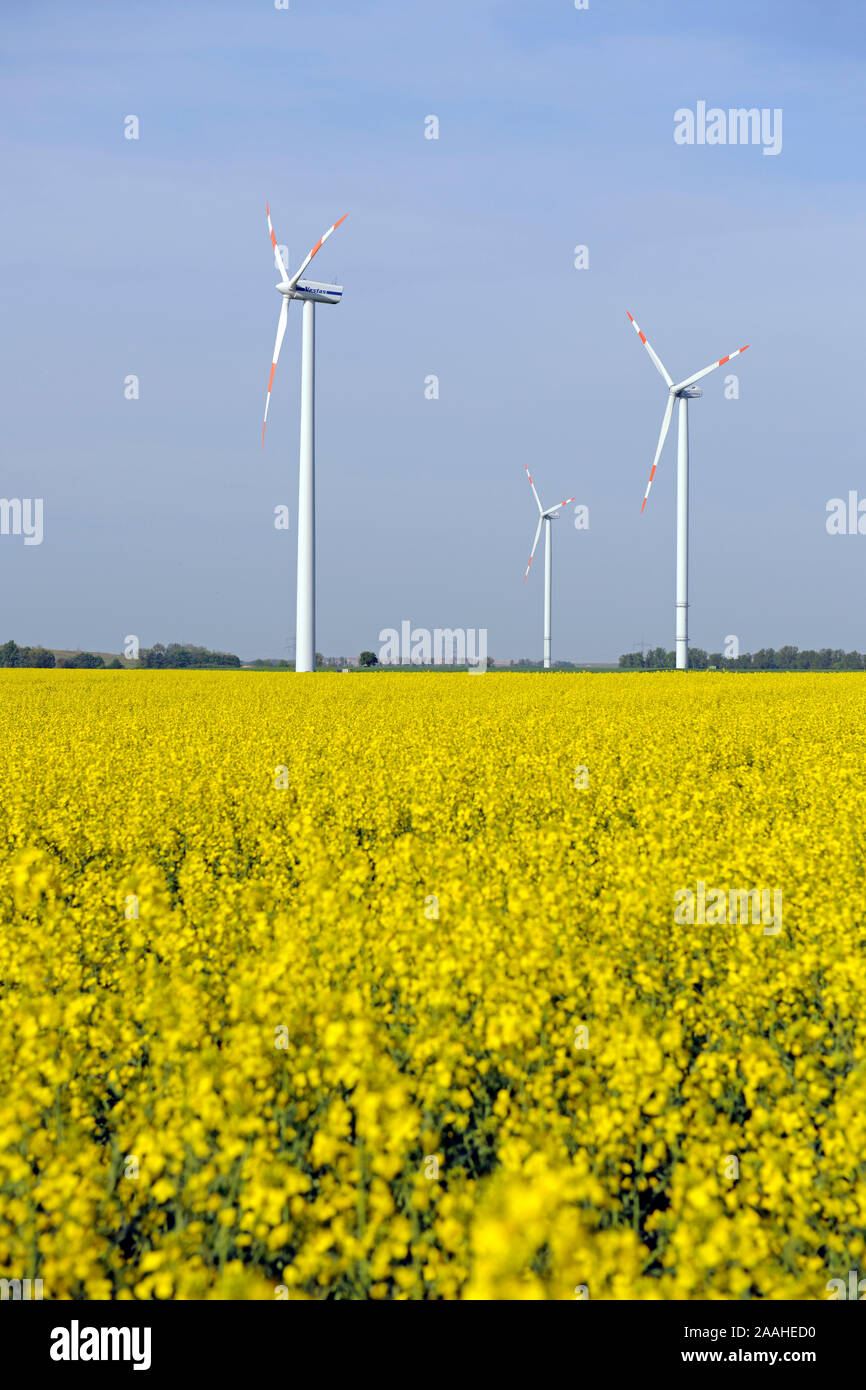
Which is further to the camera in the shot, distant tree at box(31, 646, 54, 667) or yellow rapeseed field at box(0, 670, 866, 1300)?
distant tree at box(31, 646, 54, 667)

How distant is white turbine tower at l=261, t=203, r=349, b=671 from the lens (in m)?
51.1

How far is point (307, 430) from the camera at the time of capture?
171 feet

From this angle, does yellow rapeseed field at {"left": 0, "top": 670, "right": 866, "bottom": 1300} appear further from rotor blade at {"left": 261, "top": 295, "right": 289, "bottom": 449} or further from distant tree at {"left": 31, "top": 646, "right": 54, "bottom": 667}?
distant tree at {"left": 31, "top": 646, "right": 54, "bottom": 667}

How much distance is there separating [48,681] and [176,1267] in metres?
53.2

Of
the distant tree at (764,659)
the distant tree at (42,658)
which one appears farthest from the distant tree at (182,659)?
the distant tree at (764,659)

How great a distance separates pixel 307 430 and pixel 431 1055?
50466mm

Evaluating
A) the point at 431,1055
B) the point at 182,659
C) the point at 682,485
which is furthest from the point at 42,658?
the point at 431,1055

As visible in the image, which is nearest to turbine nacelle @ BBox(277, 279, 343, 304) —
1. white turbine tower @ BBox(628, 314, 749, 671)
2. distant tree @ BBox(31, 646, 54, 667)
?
white turbine tower @ BBox(628, 314, 749, 671)
